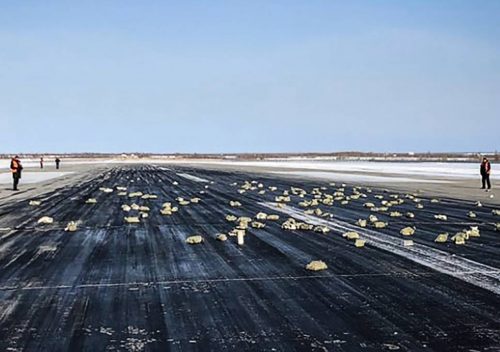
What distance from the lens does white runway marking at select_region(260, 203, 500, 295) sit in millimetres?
9144

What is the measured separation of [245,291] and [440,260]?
14.5ft

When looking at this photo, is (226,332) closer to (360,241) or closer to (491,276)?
(491,276)

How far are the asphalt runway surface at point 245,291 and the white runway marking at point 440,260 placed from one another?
3 centimetres

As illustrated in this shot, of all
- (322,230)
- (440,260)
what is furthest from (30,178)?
(440,260)

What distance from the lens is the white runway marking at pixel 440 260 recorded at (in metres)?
9.14

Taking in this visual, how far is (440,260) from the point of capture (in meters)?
10.9

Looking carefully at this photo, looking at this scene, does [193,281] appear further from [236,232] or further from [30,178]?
[30,178]

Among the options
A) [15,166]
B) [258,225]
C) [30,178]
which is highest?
[15,166]

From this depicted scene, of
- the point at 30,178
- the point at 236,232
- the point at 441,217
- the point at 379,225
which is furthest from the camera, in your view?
the point at 30,178

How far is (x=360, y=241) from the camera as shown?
41.7 feet

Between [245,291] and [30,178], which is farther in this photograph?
[30,178]

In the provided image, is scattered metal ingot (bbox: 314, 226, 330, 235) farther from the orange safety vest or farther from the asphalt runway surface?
the orange safety vest

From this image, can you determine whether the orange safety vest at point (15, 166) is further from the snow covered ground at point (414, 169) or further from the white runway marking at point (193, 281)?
the snow covered ground at point (414, 169)

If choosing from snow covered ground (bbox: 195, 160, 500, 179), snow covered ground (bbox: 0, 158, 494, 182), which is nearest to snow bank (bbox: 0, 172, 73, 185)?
snow covered ground (bbox: 0, 158, 494, 182)
